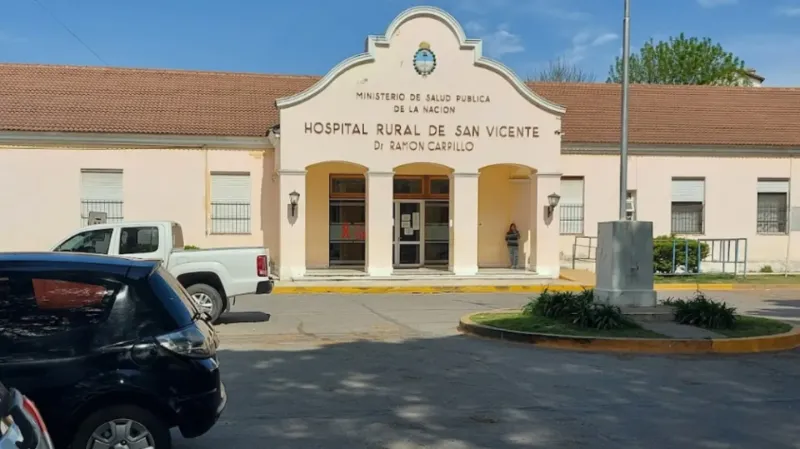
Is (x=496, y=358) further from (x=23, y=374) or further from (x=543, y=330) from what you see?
(x=23, y=374)

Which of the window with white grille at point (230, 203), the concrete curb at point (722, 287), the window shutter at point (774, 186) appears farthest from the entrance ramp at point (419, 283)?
the window shutter at point (774, 186)

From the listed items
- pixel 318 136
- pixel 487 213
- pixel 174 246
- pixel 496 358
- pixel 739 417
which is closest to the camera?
pixel 739 417

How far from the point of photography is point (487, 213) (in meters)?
24.6

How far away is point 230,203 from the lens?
23016 mm

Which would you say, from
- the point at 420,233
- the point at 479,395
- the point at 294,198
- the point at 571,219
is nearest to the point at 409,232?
the point at 420,233

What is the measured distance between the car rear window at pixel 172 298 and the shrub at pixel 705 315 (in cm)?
867

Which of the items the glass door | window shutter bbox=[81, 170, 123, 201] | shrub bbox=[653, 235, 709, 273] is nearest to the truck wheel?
window shutter bbox=[81, 170, 123, 201]

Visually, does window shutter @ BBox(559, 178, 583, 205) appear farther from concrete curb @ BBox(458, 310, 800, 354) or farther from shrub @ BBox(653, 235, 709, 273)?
concrete curb @ BBox(458, 310, 800, 354)

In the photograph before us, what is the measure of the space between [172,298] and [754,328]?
375 inches

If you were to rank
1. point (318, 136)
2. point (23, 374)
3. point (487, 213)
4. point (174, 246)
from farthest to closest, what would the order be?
point (487, 213) < point (318, 136) < point (174, 246) < point (23, 374)

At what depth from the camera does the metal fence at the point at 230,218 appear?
22.9 m

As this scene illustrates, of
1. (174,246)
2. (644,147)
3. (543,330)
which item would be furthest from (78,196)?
(644,147)

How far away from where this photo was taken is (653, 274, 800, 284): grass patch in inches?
851

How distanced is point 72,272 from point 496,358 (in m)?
6.13
